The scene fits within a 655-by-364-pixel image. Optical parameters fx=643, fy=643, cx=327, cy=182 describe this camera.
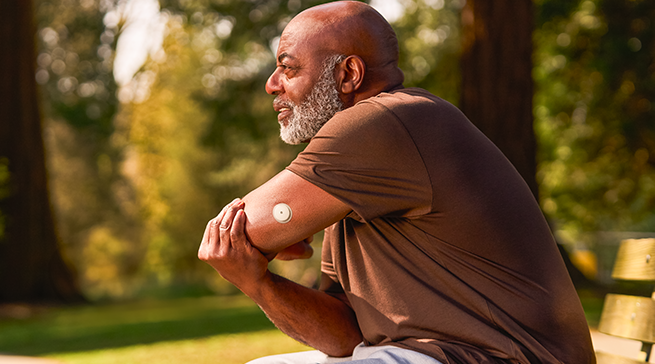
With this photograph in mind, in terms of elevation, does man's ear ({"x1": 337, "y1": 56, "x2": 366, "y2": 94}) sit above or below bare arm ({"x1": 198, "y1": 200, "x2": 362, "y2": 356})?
above

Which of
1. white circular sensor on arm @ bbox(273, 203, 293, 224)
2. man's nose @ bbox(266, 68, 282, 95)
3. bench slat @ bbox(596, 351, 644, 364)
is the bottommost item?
bench slat @ bbox(596, 351, 644, 364)

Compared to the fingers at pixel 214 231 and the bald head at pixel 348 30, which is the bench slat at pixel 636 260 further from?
the fingers at pixel 214 231

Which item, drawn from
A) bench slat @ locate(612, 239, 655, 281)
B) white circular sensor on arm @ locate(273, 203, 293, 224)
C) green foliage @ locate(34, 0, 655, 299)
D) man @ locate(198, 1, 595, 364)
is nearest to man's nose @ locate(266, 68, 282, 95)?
man @ locate(198, 1, 595, 364)

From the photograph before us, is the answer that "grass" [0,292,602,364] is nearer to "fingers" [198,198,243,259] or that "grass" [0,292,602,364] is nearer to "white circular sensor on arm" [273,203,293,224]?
"fingers" [198,198,243,259]

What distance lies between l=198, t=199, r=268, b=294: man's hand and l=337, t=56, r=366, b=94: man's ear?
0.48 m

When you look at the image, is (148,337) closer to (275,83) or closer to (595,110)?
(275,83)

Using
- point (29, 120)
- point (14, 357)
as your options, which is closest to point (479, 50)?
point (14, 357)

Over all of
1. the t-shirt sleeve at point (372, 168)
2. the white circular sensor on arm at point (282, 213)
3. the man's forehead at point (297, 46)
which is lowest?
the white circular sensor on arm at point (282, 213)

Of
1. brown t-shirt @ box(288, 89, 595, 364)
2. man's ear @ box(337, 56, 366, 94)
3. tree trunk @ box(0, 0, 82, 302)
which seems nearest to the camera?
brown t-shirt @ box(288, 89, 595, 364)

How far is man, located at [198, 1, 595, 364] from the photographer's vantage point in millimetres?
1594

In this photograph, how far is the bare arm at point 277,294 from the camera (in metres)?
1.75

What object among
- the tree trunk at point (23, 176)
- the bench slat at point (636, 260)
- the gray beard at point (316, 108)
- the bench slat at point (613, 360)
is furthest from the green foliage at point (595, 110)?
the gray beard at point (316, 108)

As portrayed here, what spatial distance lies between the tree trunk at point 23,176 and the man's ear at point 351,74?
12.0 meters

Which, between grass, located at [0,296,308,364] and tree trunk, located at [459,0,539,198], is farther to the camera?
tree trunk, located at [459,0,539,198]
